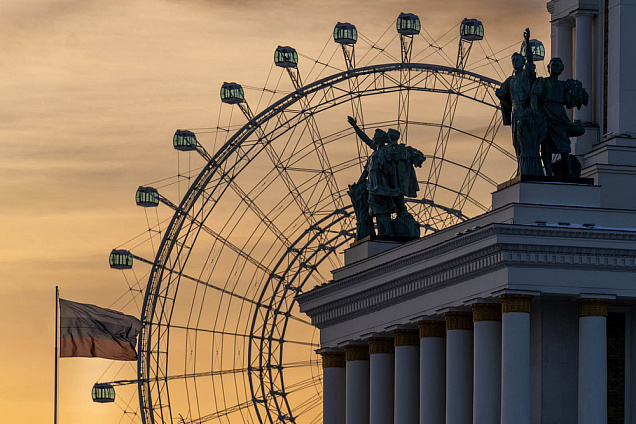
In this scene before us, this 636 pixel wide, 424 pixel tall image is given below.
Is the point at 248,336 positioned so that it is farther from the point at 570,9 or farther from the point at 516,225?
the point at 516,225

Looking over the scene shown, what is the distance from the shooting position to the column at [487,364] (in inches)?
3270

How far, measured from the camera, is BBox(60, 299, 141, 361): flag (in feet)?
408

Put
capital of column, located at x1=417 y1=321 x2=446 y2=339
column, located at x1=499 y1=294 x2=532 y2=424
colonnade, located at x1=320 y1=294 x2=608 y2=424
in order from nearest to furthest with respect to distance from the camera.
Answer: column, located at x1=499 y1=294 x2=532 y2=424, colonnade, located at x1=320 y1=294 x2=608 y2=424, capital of column, located at x1=417 y1=321 x2=446 y2=339

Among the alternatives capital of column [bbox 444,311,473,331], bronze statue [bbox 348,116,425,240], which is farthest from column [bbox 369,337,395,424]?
capital of column [bbox 444,311,473,331]

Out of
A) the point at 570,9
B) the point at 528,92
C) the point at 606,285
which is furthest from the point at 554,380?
the point at 570,9

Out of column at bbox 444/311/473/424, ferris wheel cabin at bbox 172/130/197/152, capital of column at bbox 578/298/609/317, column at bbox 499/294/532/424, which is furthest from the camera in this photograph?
ferris wheel cabin at bbox 172/130/197/152

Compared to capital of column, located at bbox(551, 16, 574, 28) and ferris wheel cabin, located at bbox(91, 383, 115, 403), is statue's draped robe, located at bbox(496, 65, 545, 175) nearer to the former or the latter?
capital of column, located at bbox(551, 16, 574, 28)

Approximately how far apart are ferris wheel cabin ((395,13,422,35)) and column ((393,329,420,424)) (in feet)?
115

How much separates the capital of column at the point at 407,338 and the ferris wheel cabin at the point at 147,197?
46.6 m

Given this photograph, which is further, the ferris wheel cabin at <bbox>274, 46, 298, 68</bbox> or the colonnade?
the ferris wheel cabin at <bbox>274, 46, 298, 68</bbox>

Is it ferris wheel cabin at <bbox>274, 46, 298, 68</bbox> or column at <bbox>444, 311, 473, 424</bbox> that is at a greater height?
ferris wheel cabin at <bbox>274, 46, 298, 68</bbox>

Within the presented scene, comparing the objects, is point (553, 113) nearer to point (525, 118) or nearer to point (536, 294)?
point (525, 118)

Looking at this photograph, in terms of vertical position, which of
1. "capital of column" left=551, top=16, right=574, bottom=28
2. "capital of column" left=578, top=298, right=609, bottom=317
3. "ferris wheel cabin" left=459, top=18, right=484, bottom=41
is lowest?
"capital of column" left=578, top=298, right=609, bottom=317

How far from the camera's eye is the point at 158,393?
133125 millimetres
